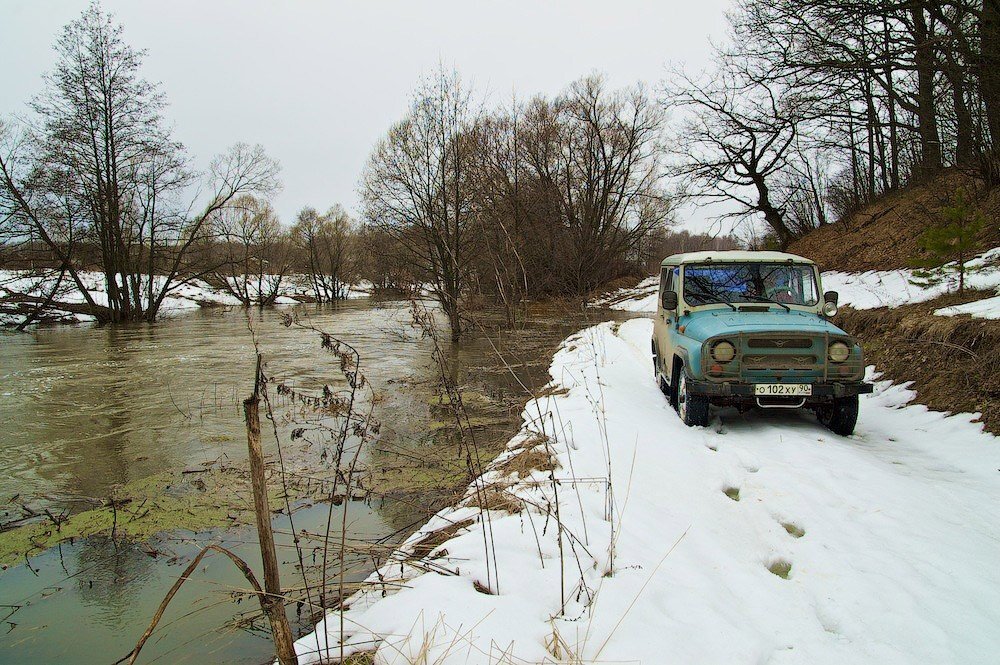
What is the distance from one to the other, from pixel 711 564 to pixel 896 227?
47.0 ft

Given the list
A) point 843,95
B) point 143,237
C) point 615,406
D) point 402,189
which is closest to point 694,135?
point 843,95

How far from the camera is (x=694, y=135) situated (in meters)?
20.4

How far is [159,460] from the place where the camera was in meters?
5.96

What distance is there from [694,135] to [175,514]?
21.2 meters

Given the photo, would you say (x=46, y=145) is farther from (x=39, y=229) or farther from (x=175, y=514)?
(x=175, y=514)

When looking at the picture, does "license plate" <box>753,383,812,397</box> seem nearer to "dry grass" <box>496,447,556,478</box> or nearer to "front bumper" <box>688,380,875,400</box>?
"front bumper" <box>688,380,875,400</box>

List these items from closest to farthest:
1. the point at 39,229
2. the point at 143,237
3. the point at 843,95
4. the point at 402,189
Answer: the point at 843,95
the point at 402,189
the point at 39,229
the point at 143,237

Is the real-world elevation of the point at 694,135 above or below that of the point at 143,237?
above

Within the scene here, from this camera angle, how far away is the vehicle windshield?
6.29m

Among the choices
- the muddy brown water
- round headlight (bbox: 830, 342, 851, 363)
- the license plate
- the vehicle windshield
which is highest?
the vehicle windshield

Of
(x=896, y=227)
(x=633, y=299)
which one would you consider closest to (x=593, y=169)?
(x=633, y=299)

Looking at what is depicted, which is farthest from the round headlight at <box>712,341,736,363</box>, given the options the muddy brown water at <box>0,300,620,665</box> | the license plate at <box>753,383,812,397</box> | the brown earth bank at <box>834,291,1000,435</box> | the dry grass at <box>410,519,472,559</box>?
the dry grass at <box>410,519,472,559</box>

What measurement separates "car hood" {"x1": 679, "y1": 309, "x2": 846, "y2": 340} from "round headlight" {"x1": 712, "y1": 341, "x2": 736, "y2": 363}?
0.13m

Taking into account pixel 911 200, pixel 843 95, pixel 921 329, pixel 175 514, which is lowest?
pixel 175 514
